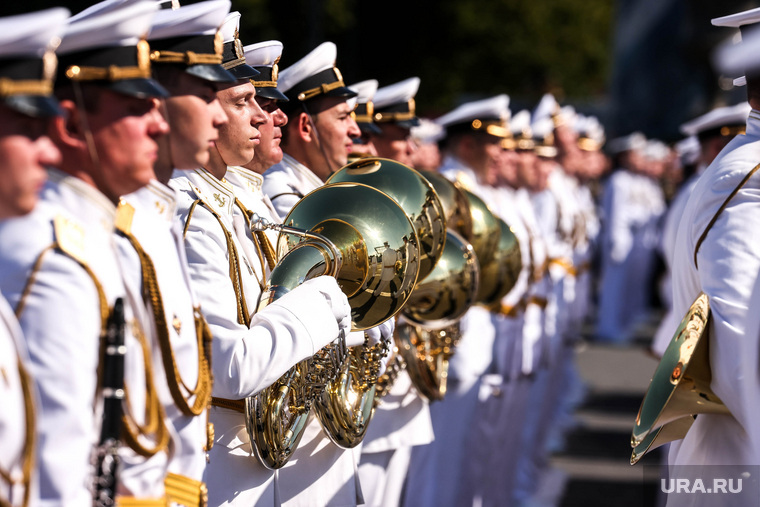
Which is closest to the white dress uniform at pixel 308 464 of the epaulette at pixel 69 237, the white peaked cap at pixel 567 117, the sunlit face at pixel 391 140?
the epaulette at pixel 69 237

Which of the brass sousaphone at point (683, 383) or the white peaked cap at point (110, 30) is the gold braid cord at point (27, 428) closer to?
the white peaked cap at point (110, 30)

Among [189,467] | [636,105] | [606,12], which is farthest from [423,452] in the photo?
[606,12]

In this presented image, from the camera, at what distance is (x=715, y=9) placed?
19859 mm

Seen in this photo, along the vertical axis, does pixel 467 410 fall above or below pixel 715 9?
below

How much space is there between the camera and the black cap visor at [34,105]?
1888 mm

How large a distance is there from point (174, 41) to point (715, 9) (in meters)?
18.7

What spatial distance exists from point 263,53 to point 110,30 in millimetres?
1496

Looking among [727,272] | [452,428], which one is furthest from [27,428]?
[452,428]

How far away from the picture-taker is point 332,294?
2979 mm

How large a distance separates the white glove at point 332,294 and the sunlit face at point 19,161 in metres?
1.11

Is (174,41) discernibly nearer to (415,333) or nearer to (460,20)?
(415,333)

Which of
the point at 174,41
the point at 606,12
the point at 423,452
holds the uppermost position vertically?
the point at 606,12

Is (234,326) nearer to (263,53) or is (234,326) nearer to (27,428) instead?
(27,428)

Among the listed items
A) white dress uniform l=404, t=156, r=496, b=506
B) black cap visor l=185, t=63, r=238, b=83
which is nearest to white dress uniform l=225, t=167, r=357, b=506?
black cap visor l=185, t=63, r=238, b=83
